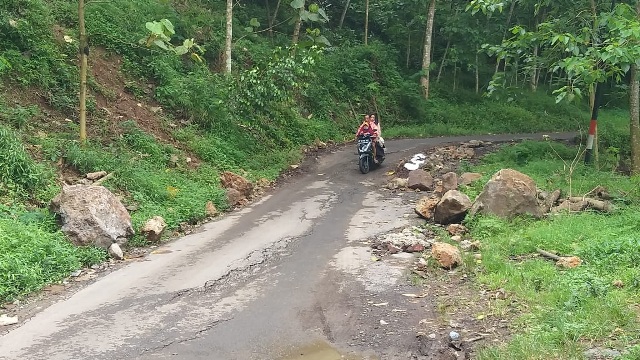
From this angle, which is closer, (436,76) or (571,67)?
(571,67)

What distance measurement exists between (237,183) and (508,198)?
598 centimetres

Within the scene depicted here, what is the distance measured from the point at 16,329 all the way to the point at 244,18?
20294mm

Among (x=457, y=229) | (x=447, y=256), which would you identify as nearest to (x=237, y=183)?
(x=457, y=229)

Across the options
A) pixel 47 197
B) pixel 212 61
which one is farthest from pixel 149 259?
pixel 212 61

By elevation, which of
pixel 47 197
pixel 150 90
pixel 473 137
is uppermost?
pixel 150 90

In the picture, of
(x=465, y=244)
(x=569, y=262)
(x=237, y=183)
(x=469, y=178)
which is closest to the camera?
(x=569, y=262)

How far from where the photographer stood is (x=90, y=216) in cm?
804

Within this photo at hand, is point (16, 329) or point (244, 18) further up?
point (244, 18)

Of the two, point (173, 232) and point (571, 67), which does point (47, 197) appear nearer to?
point (173, 232)

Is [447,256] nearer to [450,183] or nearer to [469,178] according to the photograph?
[450,183]

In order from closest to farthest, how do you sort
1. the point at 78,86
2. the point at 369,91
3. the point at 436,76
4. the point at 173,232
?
the point at 173,232, the point at 78,86, the point at 369,91, the point at 436,76

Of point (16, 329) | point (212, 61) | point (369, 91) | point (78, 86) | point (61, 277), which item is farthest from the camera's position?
point (369, 91)

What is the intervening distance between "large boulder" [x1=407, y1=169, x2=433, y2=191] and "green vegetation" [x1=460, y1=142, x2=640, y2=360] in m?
3.46

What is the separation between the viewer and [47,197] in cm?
877
